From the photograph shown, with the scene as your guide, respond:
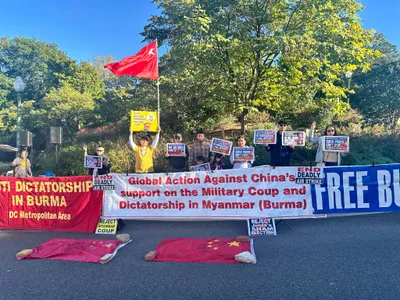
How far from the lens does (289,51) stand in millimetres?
9602

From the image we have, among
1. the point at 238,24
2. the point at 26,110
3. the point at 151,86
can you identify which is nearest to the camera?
the point at 238,24

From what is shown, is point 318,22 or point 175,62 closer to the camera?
point 318,22

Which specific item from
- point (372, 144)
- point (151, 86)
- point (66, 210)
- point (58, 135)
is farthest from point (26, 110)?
point (372, 144)

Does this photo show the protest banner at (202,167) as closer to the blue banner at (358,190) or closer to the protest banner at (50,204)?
the protest banner at (50,204)

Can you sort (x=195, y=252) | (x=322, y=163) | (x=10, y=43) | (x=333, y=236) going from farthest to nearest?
(x=10, y=43)
(x=322, y=163)
(x=333, y=236)
(x=195, y=252)

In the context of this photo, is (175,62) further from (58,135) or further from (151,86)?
(151,86)

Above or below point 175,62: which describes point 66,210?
below

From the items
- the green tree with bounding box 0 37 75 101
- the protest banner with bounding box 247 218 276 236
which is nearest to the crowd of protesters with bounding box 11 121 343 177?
the protest banner with bounding box 247 218 276 236

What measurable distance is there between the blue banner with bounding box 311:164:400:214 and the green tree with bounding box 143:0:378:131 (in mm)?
3885

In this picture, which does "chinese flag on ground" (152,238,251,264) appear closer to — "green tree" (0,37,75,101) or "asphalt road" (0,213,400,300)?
"asphalt road" (0,213,400,300)

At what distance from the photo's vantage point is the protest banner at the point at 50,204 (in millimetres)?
6660

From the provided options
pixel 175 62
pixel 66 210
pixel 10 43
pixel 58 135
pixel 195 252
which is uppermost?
pixel 10 43

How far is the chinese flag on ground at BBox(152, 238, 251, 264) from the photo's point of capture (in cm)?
477

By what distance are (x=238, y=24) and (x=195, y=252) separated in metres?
7.48
